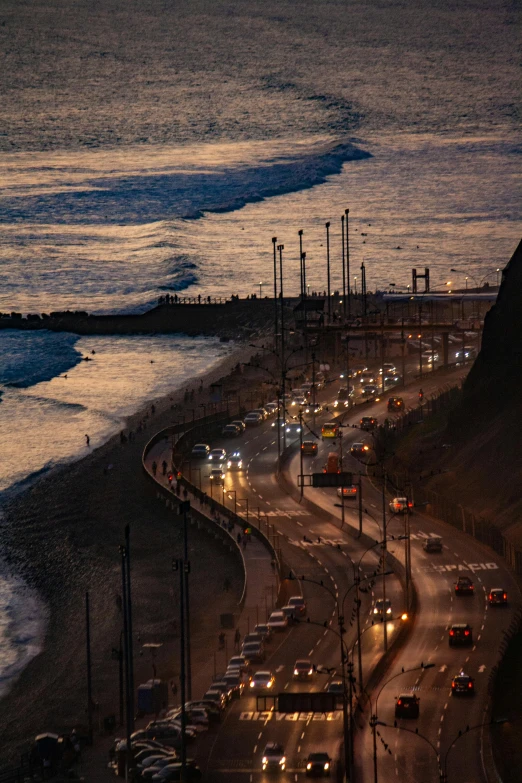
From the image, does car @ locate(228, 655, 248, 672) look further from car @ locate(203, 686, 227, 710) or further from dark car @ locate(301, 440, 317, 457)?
dark car @ locate(301, 440, 317, 457)

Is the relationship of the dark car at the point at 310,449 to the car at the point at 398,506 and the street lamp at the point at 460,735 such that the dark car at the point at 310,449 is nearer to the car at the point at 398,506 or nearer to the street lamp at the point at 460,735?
the car at the point at 398,506

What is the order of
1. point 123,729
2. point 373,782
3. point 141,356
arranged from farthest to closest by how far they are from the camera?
point 141,356 < point 123,729 < point 373,782

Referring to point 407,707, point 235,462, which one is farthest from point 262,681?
point 235,462

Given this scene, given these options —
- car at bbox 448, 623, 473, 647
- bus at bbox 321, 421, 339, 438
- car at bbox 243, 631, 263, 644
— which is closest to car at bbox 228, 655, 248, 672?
car at bbox 243, 631, 263, 644

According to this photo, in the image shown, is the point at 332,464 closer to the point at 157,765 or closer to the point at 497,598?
the point at 497,598

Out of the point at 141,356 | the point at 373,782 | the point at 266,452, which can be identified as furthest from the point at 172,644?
the point at 141,356

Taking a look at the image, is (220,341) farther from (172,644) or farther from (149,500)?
(172,644)
